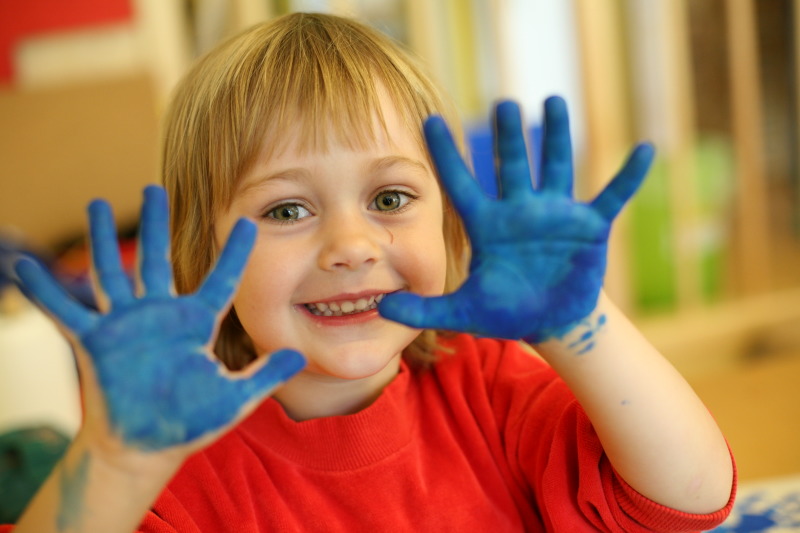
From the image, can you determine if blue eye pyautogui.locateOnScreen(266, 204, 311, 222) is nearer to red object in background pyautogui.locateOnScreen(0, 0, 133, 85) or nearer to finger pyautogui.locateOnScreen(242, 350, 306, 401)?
finger pyautogui.locateOnScreen(242, 350, 306, 401)

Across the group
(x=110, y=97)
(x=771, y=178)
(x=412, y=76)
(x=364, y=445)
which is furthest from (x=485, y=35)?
(x=364, y=445)

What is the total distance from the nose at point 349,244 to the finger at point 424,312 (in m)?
0.12

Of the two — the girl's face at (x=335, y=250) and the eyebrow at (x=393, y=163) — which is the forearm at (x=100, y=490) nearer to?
the girl's face at (x=335, y=250)

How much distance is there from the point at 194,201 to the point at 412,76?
0.25 metres

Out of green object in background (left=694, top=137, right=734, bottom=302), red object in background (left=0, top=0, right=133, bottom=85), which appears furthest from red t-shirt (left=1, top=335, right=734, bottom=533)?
green object in background (left=694, top=137, right=734, bottom=302)

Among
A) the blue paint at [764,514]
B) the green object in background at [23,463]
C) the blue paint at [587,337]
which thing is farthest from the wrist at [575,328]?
the green object in background at [23,463]

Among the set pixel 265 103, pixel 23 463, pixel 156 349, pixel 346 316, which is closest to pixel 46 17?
pixel 23 463

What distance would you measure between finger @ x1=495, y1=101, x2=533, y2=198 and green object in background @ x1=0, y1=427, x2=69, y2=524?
838mm

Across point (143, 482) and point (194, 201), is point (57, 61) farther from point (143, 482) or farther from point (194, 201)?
point (143, 482)

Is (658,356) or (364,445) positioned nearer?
(658,356)

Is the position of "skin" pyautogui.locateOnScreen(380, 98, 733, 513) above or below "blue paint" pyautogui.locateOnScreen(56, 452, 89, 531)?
above

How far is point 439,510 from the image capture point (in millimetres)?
805

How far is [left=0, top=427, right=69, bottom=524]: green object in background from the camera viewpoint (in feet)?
3.71

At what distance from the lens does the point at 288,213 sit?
758 millimetres
